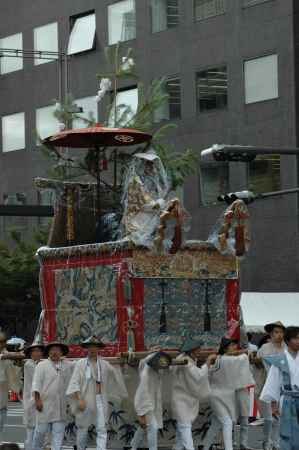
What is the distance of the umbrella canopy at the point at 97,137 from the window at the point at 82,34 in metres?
23.0

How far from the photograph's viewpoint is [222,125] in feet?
120

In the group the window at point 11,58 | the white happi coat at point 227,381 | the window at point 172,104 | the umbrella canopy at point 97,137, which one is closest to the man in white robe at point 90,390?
the white happi coat at point 227,381

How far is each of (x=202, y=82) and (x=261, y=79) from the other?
2.47m

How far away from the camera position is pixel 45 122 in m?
42.3

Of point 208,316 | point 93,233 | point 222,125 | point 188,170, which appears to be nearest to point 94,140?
point 93,233

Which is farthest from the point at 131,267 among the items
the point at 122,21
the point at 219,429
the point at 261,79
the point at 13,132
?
the point at 13,132

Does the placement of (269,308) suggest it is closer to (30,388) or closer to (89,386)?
(30,388)

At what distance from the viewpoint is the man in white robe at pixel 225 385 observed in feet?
55.8

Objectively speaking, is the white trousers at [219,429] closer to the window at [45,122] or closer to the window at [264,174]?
the window at [264,174]

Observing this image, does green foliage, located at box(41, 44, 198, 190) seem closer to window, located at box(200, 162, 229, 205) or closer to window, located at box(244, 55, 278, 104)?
window, located at box(244, 55, 278, 104)

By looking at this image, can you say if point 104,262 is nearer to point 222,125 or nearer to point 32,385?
point 32,385

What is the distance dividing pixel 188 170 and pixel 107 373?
606 inches

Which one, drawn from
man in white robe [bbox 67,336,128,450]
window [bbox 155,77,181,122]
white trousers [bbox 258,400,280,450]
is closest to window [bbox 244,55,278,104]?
window [bbox 155,77,181,122]

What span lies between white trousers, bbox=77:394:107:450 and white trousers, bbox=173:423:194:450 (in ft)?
3.12
